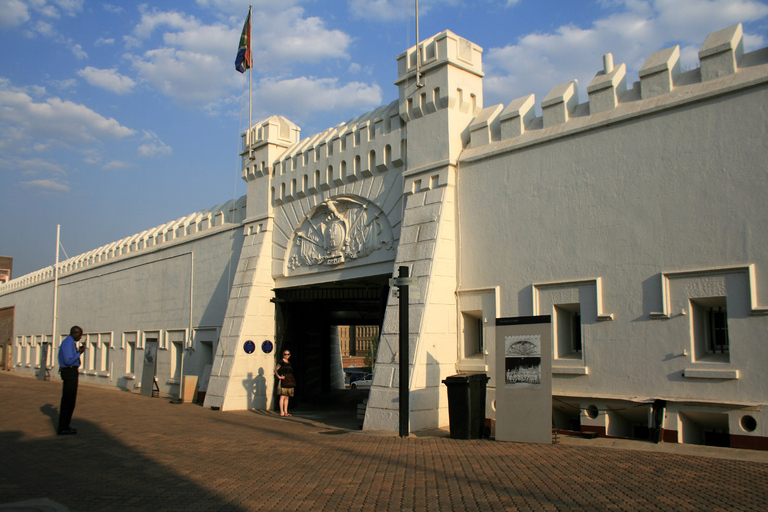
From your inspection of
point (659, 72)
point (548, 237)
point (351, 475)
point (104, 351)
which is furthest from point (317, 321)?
point (659, 72)

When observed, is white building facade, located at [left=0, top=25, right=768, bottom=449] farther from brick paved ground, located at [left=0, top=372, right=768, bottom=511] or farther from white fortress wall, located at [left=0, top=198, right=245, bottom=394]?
brick paved ground, located at [left=0, top=372, right=768, bottom=511]

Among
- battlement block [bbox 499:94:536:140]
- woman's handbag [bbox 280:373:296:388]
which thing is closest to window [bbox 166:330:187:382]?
woman's handbag [bbox 280:373:296:388]

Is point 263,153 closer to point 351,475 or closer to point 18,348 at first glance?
point 351,475

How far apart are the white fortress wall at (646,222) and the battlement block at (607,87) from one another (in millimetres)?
28

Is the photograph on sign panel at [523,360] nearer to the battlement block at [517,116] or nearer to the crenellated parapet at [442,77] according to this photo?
the battlement block at [517,116]

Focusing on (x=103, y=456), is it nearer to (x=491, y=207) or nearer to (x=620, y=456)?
(x=620, y=456)

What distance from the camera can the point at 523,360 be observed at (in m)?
9.91

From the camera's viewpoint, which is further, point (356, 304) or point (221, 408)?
point (356, 304)

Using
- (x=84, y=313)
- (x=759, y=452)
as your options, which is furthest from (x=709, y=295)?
(x=84, y=313)

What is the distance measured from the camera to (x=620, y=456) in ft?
26.2

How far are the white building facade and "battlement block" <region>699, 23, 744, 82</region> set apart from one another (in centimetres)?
3

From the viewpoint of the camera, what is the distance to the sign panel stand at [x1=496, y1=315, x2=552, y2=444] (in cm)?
955

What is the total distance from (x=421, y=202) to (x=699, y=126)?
5615 mm

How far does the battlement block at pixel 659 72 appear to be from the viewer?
9.97m
